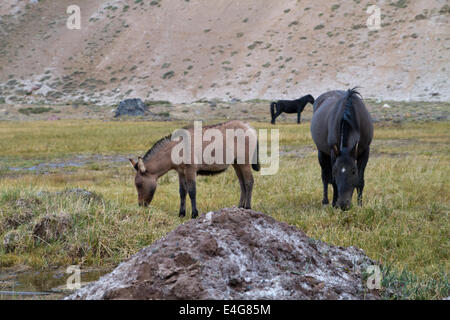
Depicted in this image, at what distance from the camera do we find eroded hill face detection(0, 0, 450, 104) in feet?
160

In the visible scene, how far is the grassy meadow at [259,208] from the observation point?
6781 millimetres

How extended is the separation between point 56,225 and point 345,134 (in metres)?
4.52

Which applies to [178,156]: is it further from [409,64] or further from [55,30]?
[55,30]

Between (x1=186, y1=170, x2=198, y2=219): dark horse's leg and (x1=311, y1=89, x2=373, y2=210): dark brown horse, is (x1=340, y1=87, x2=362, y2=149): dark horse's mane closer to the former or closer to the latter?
(x1=311, y1=89, x2=373, y2=210): dark brown horse

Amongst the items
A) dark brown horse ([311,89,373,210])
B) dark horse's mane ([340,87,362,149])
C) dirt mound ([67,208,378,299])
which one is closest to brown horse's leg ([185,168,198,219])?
dark brown horse ([311,89,373,210])

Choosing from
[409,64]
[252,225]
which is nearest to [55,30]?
[409,64]

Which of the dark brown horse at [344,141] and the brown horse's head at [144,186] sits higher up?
the dark brown horse at [344,141]

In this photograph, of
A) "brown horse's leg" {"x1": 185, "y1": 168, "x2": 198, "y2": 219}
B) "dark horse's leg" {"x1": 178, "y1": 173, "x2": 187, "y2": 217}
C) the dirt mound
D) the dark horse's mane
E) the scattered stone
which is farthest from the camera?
the scattered stone

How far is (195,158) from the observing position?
963 centimetres

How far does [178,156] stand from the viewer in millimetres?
9758

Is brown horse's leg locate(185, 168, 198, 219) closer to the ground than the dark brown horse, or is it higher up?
closer to the ground

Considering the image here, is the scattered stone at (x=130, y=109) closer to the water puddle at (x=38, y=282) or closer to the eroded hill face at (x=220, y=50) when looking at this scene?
the eroded hill face at (x=220, y=50)

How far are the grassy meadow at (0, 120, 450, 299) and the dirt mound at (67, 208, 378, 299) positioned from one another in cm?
59

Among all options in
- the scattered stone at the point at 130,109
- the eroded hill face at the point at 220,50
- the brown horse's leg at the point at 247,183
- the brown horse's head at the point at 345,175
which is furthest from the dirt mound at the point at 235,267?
the eroded hill face at the point at 220,50
